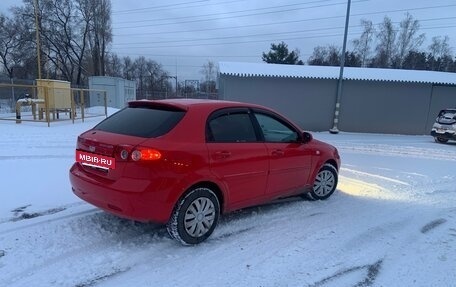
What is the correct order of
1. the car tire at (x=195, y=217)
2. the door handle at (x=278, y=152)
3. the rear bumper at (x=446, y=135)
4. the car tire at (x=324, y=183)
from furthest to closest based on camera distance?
the rear bumper at (x=446, y=135) < the car tire at (x=324, y=183) < the door handle at (x=278, y=152) < the car tire at (x=195, y=217)

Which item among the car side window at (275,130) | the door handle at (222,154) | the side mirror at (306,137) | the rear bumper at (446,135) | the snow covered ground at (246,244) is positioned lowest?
the rear bumper at (446,135)

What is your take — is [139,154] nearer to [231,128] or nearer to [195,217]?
[195,217]

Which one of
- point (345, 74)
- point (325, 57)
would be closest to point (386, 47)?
→ point (325, 57)

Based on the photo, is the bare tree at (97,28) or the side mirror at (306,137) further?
the bare tree at (97,28)

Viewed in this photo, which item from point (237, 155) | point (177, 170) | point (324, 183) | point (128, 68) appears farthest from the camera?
point (128, 68)

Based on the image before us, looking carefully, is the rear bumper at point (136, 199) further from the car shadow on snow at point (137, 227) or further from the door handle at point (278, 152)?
the door handle at point (278, 152)

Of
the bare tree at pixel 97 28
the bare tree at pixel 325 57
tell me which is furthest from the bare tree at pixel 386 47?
the bare tree at pixel 97 28

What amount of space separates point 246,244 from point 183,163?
3.96 feet

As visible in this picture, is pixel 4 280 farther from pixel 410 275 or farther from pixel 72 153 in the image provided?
pixel 72 153

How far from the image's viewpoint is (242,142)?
15.6 feet

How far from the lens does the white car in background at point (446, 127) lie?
1639 centimetres

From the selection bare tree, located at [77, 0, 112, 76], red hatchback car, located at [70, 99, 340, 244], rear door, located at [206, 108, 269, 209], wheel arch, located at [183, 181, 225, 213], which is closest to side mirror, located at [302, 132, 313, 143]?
red hatchback car, located at [70, 99, 340, 244]

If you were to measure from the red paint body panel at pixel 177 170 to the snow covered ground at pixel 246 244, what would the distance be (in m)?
0.43

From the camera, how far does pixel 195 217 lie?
4.27 meters
